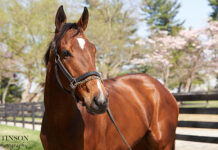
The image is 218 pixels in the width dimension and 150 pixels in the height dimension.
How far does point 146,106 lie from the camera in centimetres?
390

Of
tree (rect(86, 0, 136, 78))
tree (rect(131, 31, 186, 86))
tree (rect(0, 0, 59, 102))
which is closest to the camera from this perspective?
tree (rect(0, 0, 59, 102))

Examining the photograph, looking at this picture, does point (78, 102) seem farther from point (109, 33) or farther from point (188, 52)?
point (188, 52)

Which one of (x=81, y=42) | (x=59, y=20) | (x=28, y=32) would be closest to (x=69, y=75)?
(x=81, y=42)

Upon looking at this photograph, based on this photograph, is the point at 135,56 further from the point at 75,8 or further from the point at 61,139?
the point at 61,139

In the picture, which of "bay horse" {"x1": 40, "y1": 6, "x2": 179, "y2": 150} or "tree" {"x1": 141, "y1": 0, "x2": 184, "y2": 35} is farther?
"tree" {"x1": 141, "y1": 0, "x2": 184, "y2": 35}

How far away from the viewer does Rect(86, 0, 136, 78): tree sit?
23839 mm

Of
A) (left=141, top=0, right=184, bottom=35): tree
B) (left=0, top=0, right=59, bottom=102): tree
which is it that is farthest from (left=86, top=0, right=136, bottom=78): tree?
(left=141, top=0, right=184, bottom=35): tree

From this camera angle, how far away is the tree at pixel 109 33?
2384 centimetres

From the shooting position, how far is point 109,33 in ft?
83.6

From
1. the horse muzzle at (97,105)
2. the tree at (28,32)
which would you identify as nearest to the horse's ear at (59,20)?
the horse muzzle at (97,105)

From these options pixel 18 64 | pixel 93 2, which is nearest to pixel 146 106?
pixel 18 64

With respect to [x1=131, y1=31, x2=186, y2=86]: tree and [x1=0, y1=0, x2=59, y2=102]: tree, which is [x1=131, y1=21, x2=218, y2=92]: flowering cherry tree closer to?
[x1=131, y1=31, x2=186, y2=86]: tree

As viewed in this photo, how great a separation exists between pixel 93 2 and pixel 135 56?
9.30 m

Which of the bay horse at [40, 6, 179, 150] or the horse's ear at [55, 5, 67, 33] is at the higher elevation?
the horse's ear at [55, 5, 67, 33]
